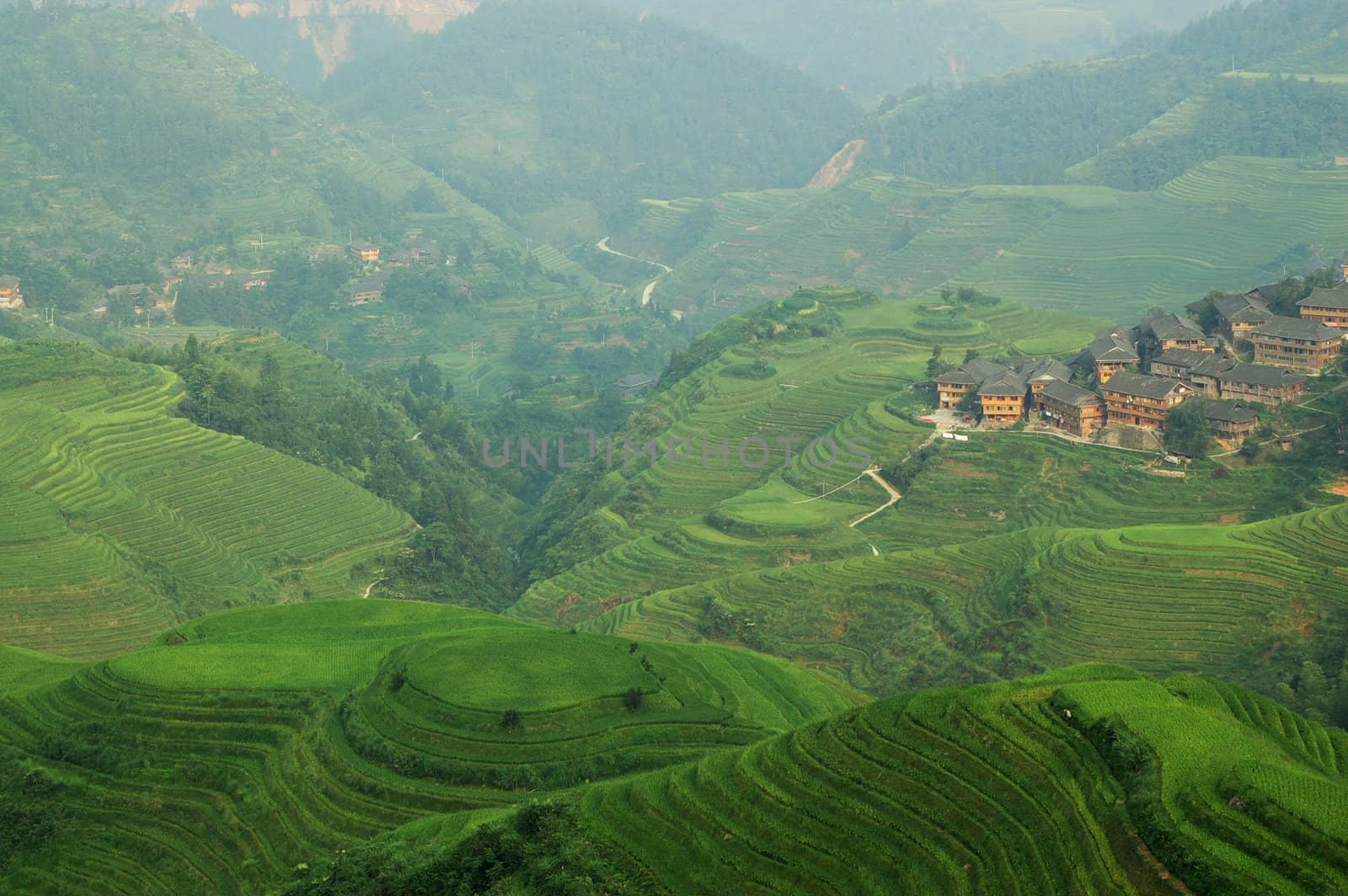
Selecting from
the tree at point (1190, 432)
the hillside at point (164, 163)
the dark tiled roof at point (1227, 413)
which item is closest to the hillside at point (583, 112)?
the hillside at point (164, 163)

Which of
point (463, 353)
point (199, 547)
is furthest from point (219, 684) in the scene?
point (463, 353)

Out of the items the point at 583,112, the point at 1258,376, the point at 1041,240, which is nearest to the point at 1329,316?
the point at 1258,376

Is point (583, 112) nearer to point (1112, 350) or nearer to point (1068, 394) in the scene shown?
point (1112, 350)

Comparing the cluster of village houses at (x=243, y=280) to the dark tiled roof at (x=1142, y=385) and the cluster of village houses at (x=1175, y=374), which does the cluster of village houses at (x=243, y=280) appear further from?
the dark tiled roof at (x=1142, y=385)

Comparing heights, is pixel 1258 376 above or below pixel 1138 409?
above

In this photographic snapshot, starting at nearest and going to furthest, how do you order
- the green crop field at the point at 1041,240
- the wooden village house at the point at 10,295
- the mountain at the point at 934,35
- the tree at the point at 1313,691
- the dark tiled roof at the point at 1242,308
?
the tree at the point at 1313,691, the dark tiled roof at the point at 1242,308, the wooden village house at the point at 10,295, the green crop field at the point at 1041,240, the mountain at the point at 934,35
